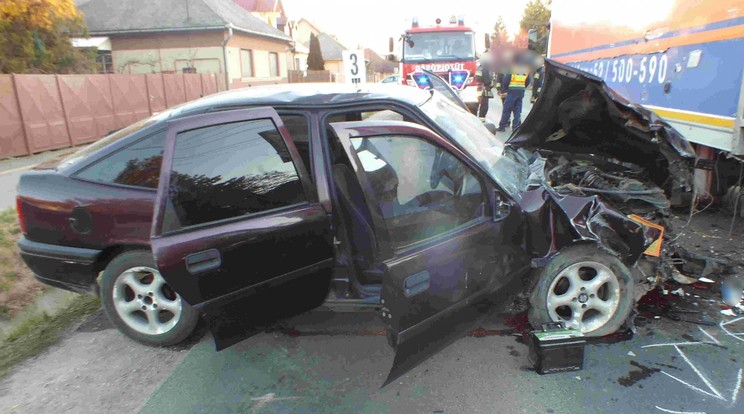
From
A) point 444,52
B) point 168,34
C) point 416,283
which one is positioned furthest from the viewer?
point 168,34

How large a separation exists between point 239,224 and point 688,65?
16.2ft

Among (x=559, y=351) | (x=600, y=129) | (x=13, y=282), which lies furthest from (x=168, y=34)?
(x=559, y=351)

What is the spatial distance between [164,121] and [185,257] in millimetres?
1146

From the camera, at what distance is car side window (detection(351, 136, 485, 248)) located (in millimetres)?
2693

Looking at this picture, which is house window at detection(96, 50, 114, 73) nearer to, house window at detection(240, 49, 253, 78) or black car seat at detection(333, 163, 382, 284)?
house window at detection(240, 49, 253, 78)

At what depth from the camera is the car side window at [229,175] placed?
8.69ft

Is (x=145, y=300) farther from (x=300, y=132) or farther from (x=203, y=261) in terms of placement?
(x=300, y=132)

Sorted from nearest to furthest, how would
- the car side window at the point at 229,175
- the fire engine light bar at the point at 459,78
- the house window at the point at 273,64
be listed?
the car side window at the point at 229,175, the fire engine light bar at the point at 459,78, the house window at the point at 273,64

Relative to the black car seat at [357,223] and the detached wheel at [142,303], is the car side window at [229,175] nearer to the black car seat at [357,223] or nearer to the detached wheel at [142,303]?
the black car seat at [357,223]

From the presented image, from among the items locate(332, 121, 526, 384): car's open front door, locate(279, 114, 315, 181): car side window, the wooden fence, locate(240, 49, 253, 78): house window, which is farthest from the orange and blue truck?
locate(240, 49, 253, 78): house window

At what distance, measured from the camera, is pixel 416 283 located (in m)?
2.46

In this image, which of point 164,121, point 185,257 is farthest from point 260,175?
point 164,121

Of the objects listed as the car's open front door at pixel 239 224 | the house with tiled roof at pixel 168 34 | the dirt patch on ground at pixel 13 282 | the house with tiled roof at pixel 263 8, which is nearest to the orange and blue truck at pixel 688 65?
the car's open front door at pixel 239 224

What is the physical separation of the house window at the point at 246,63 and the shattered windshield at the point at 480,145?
25799mm
